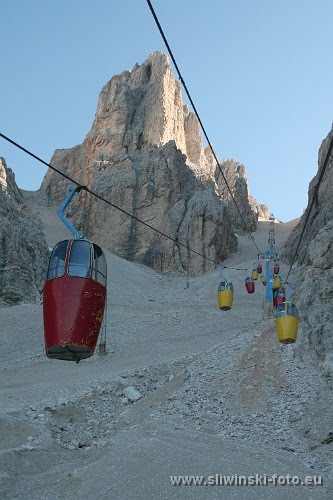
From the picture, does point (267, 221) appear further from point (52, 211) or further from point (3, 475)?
point (3, 475)

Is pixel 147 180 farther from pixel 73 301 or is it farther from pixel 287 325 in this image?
pixel 73 301

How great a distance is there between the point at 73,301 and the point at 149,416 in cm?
510

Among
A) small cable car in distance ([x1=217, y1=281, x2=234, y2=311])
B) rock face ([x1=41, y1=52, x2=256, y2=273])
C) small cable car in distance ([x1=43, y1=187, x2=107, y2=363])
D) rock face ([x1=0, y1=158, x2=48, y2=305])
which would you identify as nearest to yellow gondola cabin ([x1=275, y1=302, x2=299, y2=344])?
small cable car in distance ([x1=43, y1=187, x2=107, y2=363])

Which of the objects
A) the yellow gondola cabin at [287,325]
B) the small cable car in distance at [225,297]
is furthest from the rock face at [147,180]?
the yellow gondola cabin at [287,325]

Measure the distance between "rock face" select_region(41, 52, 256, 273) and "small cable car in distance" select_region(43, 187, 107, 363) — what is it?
148ft

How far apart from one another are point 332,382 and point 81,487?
7943 mm

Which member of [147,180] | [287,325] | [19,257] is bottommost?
[287,325]

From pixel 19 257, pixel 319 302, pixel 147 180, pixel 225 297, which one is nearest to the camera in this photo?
pixel 225 297

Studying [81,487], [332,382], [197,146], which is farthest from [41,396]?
[197,146]

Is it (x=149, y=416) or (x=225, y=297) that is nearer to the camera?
(x=149, y=416)

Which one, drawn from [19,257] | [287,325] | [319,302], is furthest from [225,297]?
[19,257]

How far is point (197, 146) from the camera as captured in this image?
85.1 meters

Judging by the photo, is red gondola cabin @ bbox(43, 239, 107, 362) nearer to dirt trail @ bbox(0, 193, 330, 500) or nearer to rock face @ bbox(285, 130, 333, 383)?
dirt trail @ bbox(0, 193, 330, 500)

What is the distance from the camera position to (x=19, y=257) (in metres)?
39.1
